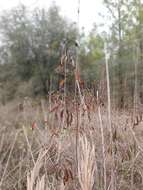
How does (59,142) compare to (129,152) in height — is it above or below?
above

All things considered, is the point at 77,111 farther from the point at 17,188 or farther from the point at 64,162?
the point at 17,188

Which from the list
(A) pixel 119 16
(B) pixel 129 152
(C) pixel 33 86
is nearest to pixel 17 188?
(B) pixel 129 152

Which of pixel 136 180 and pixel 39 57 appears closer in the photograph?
pixel 136 180

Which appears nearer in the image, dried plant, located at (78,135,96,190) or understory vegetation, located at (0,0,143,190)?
dried plant, located at (78,135,96,190)

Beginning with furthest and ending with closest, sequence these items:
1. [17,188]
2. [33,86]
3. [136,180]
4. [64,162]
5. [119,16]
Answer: [33,86]
[119,16]
[17,188]
[136,180]
[64,162]

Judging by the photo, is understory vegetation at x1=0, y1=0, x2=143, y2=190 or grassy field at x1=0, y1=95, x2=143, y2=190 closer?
grassy field at x1=0, y1=95, x2=143, y2=190

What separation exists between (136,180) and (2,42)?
23580 millimetres

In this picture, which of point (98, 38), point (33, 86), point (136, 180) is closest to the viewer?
point (136, 180)

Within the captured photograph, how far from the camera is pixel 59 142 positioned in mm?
2178

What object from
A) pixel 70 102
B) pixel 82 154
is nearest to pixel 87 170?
pixel 82 154

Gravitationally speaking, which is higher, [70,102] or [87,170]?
[70,102]

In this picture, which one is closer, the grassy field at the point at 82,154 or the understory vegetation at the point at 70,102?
the grassy field at the point at 82,154

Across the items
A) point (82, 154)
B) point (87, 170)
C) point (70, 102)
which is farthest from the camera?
point (70, 102)

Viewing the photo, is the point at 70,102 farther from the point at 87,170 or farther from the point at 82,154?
the point at 87,170
